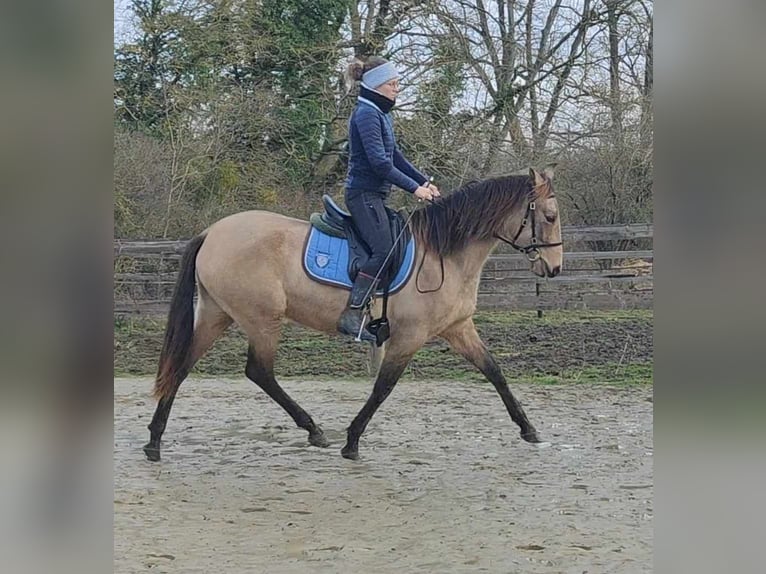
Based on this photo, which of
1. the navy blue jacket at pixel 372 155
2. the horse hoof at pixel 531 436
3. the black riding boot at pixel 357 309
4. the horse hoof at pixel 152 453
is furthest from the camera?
the horse hoof at pixel 531 436

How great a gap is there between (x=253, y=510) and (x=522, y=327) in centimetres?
311

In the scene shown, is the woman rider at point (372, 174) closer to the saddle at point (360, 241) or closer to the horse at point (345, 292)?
the saddle at point (360, 241)

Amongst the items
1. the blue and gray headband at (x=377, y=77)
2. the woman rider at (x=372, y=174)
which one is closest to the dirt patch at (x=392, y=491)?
the woman rider at (x=372, y=174)

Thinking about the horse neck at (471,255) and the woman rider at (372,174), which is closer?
the woman rider at (372,174)

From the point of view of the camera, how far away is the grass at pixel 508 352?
5660mm

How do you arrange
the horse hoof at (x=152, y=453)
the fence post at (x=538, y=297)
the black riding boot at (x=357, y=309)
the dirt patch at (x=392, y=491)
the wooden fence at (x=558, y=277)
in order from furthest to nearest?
1. the fence post at (x=538, y=297)
2. the wooden fence at (x=558, y=277)
3. the horse hoof at (x=152, y=453)
4. the black riding boot at (x=357, y=309)
5. the dirt patch at (x=392, y=491)

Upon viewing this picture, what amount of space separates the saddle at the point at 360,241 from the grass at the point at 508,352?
2115mm

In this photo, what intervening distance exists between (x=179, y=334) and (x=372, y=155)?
1.25m

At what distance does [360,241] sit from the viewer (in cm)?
360

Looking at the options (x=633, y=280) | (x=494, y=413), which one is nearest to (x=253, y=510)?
(x=494, y=413)

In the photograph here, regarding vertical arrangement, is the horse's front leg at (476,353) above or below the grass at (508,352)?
above

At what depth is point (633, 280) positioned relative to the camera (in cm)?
555
